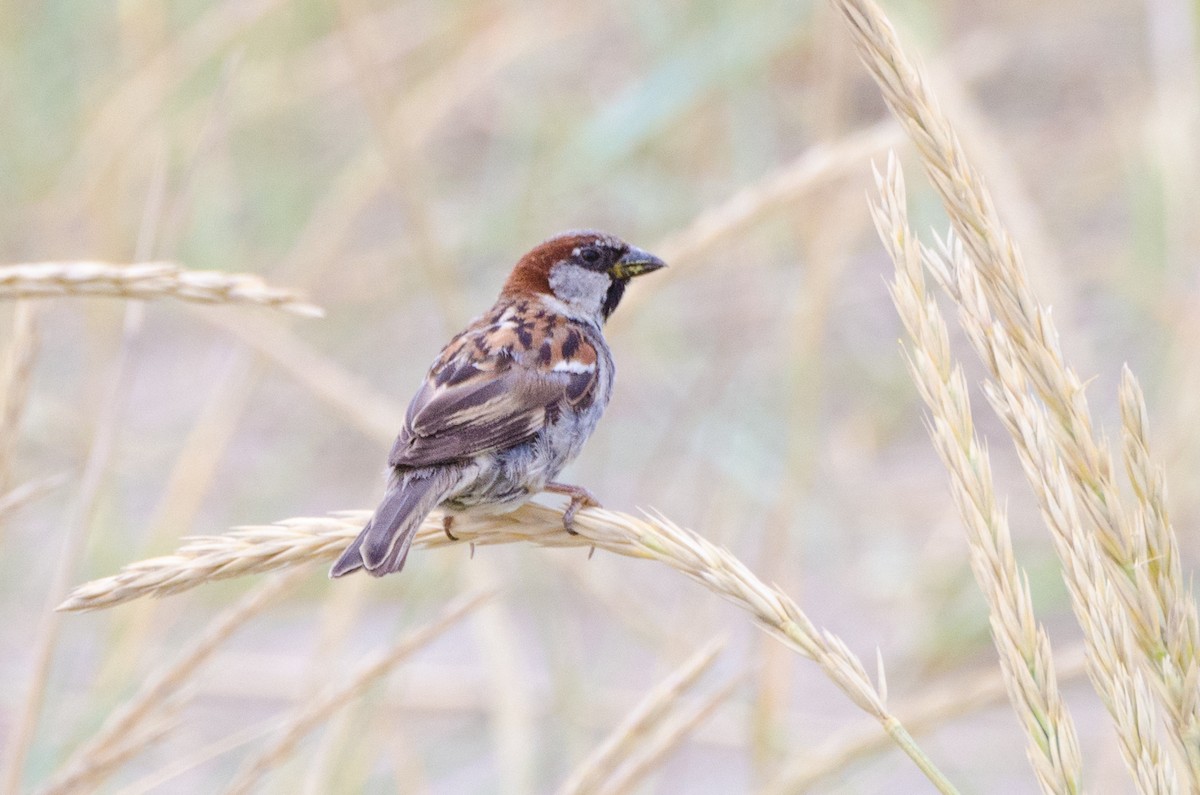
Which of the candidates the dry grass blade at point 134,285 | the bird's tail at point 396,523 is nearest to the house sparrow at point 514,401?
the bird's tail at point 396,523

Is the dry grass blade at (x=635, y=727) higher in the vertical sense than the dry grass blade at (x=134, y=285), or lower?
lower

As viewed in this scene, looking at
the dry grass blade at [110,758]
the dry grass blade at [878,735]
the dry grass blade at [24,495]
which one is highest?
the dry grass blade at [24,495]

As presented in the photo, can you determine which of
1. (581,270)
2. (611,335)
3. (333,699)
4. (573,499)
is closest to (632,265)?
(581,270)

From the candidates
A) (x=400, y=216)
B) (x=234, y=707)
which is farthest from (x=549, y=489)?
(x=400, y=216)

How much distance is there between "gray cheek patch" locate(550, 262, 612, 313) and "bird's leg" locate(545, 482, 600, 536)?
673 millimetres

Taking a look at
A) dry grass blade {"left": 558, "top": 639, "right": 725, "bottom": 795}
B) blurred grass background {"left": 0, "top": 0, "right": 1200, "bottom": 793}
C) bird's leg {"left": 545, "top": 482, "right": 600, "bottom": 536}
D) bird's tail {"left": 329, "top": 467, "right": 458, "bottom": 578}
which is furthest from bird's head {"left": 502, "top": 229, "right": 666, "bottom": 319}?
dry grass blade {"left": 558, "top": 639, "right": 725, "bottom": 795}

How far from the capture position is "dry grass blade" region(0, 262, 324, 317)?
1.07 metres

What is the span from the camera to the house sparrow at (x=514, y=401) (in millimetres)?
1811

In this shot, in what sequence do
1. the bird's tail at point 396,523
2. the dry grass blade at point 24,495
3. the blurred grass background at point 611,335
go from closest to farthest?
the dry grass blade at point 24,495 < the bird's tail at point 396,523 < the blurred grass background at point 611,335

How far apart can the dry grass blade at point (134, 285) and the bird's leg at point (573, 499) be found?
38 cm

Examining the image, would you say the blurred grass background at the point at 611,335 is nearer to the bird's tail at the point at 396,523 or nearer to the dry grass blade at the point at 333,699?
the bird's tail at the point at 396,523

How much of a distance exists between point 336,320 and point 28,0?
1478mm

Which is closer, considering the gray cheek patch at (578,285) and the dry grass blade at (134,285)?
the dry grass blade at (134,285)

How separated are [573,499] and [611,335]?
2.24 feet
